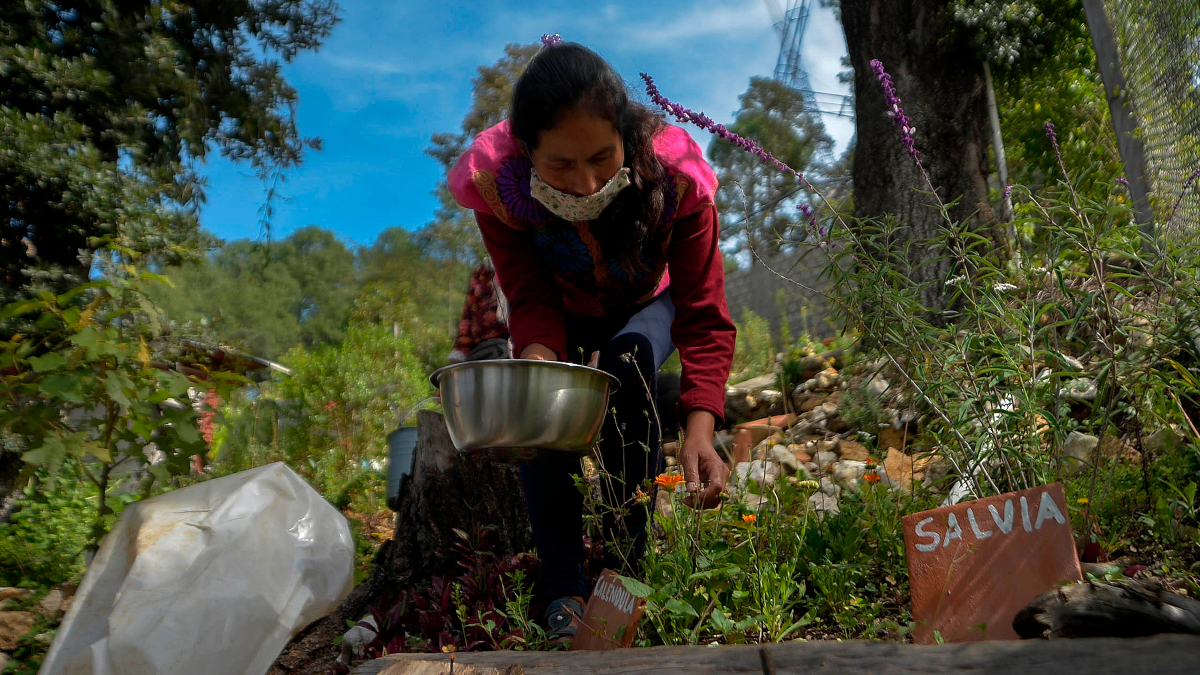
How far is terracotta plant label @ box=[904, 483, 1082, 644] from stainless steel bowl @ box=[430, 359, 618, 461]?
73 centimetres

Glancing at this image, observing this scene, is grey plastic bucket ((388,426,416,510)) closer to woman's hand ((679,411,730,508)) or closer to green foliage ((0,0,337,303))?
green foliage ((0,0,337,303))

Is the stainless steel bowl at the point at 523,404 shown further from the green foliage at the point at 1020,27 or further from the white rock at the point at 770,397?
the green foliage at the point at 1020,27

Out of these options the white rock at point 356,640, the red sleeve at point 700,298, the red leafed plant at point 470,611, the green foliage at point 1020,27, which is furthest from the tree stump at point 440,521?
the green foliage at point 1020,27

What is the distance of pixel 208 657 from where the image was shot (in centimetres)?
220

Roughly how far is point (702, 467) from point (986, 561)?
0.60 meters

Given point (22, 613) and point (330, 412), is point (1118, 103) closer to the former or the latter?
point (22, 613)

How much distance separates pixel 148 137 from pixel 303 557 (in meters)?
3.60

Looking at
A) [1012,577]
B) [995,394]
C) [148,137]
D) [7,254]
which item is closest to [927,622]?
[1012,577]

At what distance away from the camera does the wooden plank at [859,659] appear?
3.78 feet

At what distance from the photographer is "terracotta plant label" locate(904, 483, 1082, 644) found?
144 centimetres

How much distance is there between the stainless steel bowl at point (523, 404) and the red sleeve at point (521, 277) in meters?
0.48

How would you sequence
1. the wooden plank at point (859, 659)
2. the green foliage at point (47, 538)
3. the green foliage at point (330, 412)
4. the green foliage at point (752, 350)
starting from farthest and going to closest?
1. the green foliage at point (330, 412)
2. the green foliage at point (752, 350)
3. the green foliage at point (47, 538)
4. the wooden plank at point (859, 659)

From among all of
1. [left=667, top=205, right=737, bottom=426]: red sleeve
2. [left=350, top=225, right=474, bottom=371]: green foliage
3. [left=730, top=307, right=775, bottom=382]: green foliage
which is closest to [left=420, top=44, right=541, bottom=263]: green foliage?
[left=350, top=225, right=474, bottom=371]: green foliage

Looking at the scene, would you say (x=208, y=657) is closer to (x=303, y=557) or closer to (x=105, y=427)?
(x=303, y=557)
